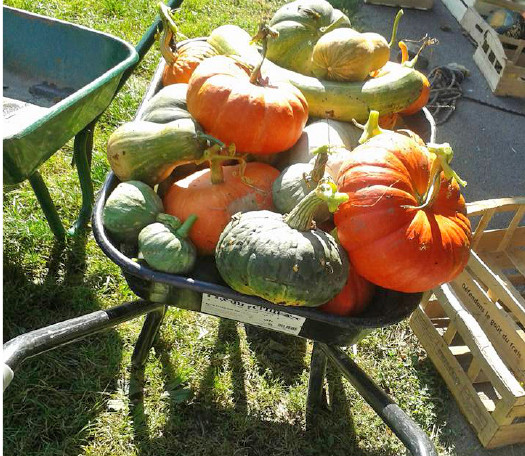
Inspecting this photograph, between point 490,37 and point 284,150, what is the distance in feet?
12.9

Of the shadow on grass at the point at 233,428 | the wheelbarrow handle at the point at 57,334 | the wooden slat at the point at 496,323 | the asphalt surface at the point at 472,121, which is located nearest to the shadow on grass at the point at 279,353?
the shadow on grass at the point at 233,428

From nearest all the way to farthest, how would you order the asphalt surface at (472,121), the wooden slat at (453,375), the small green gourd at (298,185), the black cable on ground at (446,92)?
the small green gourd at (298,185), the wooden slat at (453,375), the asphalt surface at (472,121), the black cable on ground at (446,92)

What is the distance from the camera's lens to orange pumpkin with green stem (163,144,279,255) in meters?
1.65

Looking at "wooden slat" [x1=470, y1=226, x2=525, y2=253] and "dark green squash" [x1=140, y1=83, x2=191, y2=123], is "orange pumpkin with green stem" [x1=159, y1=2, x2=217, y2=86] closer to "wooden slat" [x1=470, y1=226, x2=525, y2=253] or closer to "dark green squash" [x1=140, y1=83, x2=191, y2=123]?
"dark green squash" [x1=140, y1=83, x2=191, y2=123]

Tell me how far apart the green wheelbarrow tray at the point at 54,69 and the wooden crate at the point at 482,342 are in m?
1.70

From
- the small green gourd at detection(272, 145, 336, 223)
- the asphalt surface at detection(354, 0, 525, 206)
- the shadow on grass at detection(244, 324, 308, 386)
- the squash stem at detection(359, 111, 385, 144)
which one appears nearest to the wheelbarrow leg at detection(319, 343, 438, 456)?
the small green gourd at detection(272, 145, 336, 223)

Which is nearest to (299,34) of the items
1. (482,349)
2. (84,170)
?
(84,170)

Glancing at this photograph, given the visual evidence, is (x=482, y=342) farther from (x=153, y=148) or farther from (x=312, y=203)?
(x=153, y=148)

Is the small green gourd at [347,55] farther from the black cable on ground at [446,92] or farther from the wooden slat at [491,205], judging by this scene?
the black cable on ground at [446,92]

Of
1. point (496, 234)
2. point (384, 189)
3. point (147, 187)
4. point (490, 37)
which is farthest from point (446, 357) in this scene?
point (490, 37)

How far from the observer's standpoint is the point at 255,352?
2.62 metres

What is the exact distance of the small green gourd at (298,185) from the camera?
155 centimetres

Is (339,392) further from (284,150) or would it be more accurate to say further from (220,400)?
(284,150)

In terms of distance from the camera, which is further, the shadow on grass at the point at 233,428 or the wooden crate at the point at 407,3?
the wooden crate at the point at 407,3
